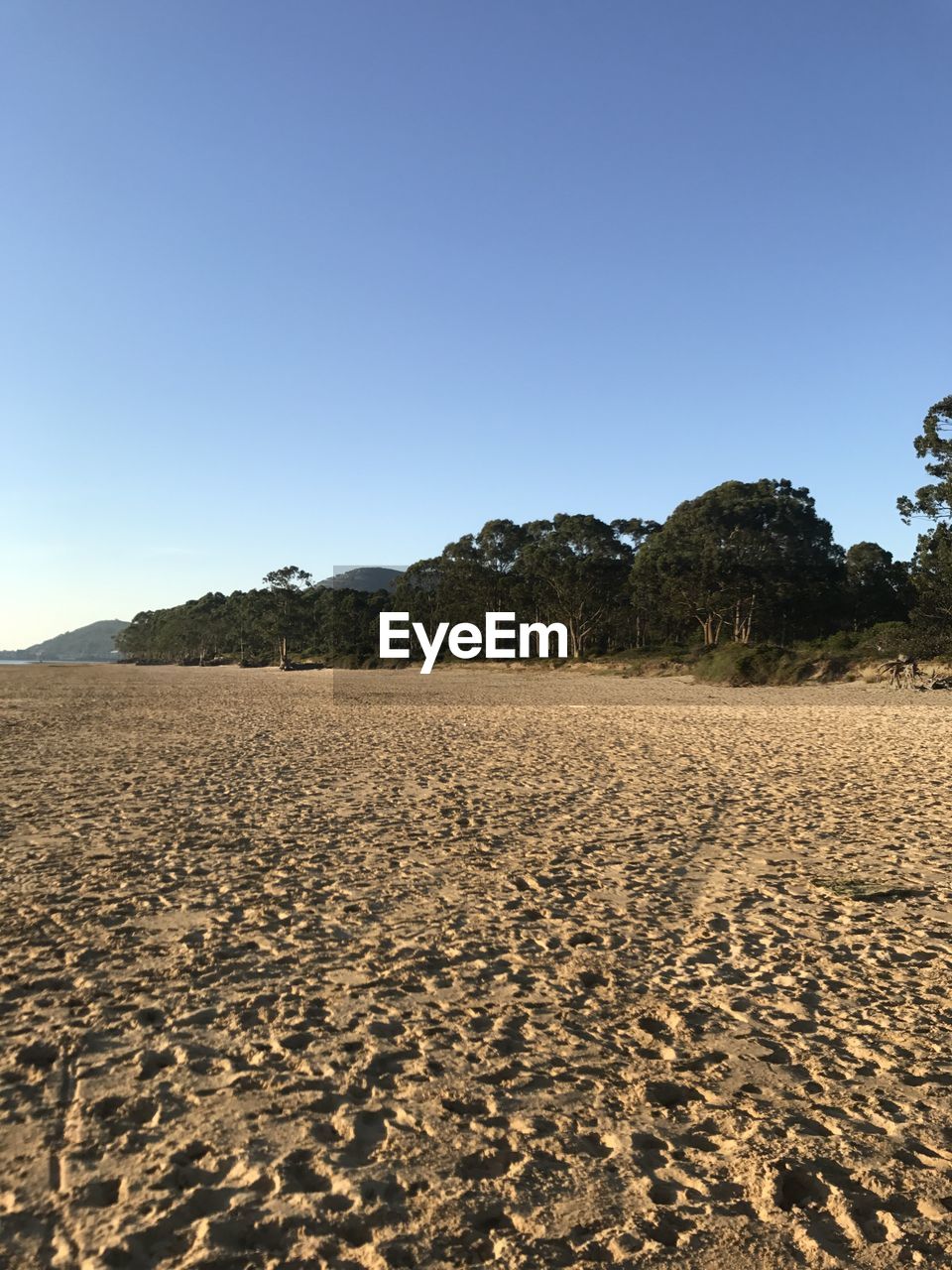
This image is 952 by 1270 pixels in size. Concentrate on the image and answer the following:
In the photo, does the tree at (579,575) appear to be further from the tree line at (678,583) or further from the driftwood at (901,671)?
the driftwood at (901,671)

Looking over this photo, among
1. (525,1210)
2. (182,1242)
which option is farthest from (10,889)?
(525,1210)

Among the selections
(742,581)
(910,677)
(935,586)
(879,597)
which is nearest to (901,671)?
(910,677)

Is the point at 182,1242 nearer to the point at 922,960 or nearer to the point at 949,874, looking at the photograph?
the point at 922,960

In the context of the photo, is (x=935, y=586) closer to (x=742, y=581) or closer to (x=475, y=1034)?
(x=742, y=581)

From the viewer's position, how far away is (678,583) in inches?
2360

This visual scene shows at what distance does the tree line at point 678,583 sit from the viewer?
165ft

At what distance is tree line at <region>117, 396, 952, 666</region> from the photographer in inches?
1980

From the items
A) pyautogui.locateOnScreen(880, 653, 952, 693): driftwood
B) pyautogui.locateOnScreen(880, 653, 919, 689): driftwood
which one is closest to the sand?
pyautogui.locateOnScreen(880, 653, 952, 693): driftwood

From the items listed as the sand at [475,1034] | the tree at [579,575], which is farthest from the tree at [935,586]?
the tree at [579,575]

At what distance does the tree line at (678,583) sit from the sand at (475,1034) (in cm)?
3260

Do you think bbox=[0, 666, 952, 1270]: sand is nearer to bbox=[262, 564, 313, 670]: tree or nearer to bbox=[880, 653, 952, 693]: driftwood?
bbox=[880, 653, 952, 693]: driftwood

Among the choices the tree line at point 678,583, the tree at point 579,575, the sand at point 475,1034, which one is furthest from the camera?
the tree at point 579,575

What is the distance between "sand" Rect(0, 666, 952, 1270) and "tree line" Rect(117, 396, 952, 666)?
32595 mm

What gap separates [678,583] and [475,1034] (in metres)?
57.6
